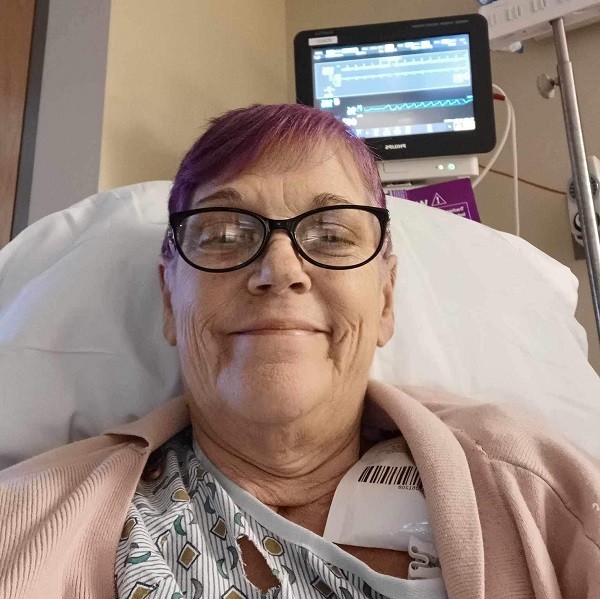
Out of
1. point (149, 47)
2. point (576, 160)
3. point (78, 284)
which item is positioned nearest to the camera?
point (78, 284)

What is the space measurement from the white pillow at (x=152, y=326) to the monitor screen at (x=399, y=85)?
0.43 metres

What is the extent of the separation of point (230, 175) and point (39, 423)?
0.44m

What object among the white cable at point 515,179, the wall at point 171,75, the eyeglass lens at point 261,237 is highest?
the wall at point 171,75

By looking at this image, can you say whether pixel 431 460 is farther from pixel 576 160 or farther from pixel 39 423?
pixel 576 160

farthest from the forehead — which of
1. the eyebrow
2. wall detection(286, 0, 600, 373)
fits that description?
wall detection(286, 0, 600, 373)

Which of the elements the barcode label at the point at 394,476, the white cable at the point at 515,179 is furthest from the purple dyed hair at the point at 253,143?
the white cable at the point at 515,179

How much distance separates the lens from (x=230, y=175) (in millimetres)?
779

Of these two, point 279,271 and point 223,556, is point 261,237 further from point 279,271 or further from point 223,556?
point 223,556

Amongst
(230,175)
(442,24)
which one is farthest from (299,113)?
(442,24)

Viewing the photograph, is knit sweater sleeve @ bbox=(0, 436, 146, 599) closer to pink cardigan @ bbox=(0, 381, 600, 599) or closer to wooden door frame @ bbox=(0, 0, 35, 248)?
pink cardigan @ bbox=(0, 381, 600, 599)

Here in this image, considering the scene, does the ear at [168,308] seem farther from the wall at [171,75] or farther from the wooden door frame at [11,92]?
the wooden door frame at [11,92]

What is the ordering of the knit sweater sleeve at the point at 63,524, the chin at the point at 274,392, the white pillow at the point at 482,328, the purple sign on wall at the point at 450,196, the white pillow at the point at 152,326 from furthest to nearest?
the purple sign on wall at the point at 450,196 < the white pillow at the point at 482,328 < the white pillow at the point at 152,326 < the chin at the point at 274,392 < the knit sweater sleeve at the point at 63,524

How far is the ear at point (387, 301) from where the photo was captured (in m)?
0.86

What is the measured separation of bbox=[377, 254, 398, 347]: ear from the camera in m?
0.86
